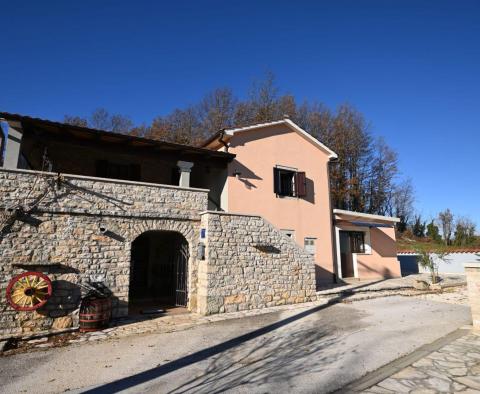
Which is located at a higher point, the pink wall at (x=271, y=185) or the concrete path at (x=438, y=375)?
the pink wall at (x=271, y=185)

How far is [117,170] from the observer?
1318 centimetres

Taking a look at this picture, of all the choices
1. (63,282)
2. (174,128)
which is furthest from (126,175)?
(174,128)

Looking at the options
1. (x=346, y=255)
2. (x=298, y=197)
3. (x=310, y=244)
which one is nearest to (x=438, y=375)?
(x=310, y=244)

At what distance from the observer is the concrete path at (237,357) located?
4.87 metres

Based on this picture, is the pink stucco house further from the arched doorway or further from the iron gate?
the arched doorway

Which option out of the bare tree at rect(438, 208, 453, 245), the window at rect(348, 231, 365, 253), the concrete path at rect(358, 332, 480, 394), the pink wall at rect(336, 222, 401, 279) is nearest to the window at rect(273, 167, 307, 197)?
the pink wall at rect(336, 222, 401, 279)

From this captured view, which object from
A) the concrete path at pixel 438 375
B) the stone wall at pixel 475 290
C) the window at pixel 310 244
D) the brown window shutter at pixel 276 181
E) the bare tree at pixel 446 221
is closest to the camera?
the concrete path at pixel 438 375

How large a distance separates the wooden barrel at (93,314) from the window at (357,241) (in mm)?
Result: 14113

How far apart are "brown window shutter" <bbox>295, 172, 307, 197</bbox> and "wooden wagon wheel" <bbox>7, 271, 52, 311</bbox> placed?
11.1 meters

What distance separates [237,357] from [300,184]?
10.5 metres

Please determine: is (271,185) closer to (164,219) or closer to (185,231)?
(185,231)

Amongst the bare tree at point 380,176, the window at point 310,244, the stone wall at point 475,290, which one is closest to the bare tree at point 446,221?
the bare tree at point 380,176

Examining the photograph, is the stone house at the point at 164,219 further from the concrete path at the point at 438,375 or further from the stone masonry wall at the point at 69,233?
the concrete path at the point at 438,375

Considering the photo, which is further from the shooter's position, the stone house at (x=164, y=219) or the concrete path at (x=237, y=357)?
the stone house at (x=164, y=219)
